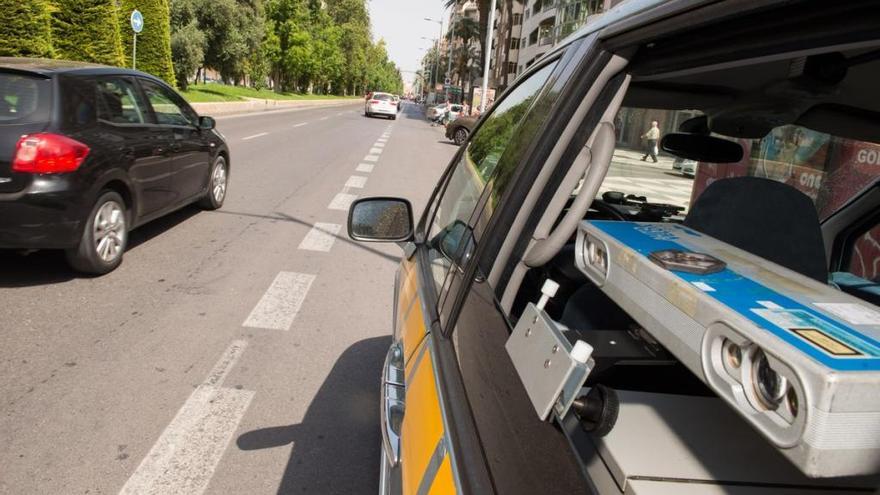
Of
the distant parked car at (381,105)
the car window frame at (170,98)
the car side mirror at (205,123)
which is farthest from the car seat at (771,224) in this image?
the distant parked car at (381,105)

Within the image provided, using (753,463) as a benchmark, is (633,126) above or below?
above

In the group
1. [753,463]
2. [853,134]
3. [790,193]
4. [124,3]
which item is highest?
[124,3]

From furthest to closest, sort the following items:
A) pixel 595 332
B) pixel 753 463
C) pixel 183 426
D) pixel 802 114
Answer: pixel 183 426 → pixel 802 114 → pixel 595 332 → pixel 753 463

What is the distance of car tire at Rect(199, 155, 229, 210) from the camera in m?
7.76

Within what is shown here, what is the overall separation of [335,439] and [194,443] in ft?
2.12

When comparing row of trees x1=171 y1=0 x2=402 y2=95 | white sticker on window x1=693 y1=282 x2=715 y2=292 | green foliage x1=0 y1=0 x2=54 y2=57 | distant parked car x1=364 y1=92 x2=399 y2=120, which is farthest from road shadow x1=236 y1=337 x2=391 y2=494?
distant parked car x1=364 y1=92 x2=399 y2=120

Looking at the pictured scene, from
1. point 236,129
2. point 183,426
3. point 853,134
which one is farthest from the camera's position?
point 236,129

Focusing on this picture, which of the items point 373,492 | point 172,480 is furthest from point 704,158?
point 172,480

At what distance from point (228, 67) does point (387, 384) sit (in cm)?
4331

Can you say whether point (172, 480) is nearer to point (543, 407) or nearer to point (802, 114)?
point (543, 407)

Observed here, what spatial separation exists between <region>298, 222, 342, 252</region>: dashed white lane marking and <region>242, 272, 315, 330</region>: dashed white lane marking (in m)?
1.05

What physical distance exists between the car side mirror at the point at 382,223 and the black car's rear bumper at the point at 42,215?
2.98 m

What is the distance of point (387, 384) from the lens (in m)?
1.83

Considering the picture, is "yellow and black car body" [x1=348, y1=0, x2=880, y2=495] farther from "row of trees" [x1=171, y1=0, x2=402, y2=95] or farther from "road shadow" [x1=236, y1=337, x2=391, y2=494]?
"row of trees" [x1=171, y1=0, x2=402, y2=95]
